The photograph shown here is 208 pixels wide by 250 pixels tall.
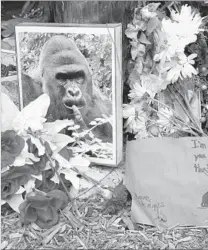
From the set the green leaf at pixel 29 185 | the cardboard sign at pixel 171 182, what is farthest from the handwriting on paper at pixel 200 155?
the green leaf at pixel 29 185

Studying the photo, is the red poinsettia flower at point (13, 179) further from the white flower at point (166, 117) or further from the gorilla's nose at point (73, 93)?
the white flower at point (166, 117)

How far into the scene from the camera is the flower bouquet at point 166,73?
122cm

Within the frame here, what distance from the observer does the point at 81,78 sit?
1.27 m

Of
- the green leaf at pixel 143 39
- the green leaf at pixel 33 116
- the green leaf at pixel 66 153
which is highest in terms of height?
the green leaf at pixel 143 39

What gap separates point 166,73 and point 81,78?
0.19 meters

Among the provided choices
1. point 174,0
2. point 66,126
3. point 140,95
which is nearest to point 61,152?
point 66,126

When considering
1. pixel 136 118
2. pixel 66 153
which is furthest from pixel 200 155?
pixel 66 153

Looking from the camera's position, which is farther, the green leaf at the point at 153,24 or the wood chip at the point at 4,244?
the green leaf at the point at 153,24

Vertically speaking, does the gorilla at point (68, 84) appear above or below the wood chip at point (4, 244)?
above

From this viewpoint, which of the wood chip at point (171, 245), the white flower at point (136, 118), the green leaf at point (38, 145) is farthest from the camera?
the white flower at point (136, 118)

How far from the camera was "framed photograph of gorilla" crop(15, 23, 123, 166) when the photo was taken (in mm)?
1239

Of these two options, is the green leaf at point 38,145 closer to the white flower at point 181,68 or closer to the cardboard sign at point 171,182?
the cardboard sign at point 171,182

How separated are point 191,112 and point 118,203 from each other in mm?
266

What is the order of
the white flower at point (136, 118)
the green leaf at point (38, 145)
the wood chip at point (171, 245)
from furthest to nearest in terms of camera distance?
1. the white flower at point (136, 118)
2. the green leaf at point (38, 145)
3. the wood chip at point (171, 245)
